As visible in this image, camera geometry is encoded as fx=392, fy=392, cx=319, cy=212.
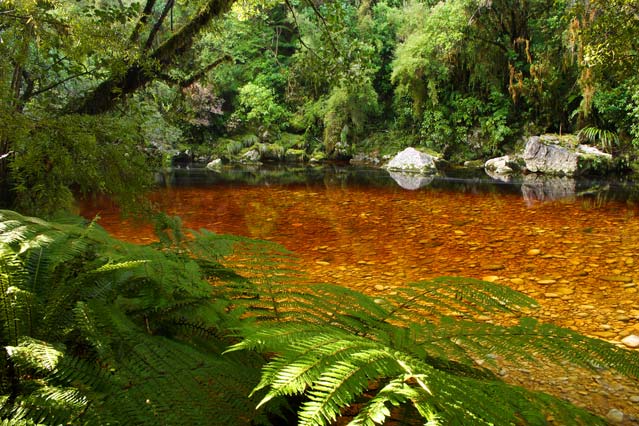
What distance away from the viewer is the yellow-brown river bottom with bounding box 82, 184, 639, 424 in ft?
10.8

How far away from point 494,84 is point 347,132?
705 centimetres

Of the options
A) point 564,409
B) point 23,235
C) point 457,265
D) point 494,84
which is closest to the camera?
point 564,409

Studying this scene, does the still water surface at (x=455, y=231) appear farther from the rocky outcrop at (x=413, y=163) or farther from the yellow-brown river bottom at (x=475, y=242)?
the rocky outcrop at (x=413, y=163)

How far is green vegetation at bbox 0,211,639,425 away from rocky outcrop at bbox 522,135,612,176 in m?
13.9

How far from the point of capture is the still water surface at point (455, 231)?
3.97 meters

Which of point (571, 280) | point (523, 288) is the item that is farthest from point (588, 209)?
point (523, 288)

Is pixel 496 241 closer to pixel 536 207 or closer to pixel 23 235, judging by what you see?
pixel 536 207

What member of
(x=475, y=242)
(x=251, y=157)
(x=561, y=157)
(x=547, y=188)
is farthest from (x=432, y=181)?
(x=251, y=157)

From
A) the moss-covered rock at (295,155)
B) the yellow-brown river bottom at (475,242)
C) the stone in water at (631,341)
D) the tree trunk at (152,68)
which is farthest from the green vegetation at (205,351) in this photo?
the moss-covered rock at (295,155)

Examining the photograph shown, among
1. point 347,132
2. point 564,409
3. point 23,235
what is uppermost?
point 347,132

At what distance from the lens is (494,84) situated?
669 inches

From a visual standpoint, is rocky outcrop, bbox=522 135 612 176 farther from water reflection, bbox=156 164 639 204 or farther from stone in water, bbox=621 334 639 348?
stone in water, bbox=621 334 639 348

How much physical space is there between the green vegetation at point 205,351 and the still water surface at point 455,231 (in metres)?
2.28

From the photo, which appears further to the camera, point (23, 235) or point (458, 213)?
point (458, 213)
